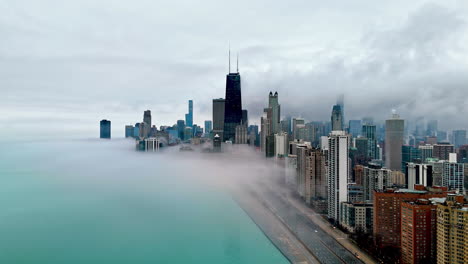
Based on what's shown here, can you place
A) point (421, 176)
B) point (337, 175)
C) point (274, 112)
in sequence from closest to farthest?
point (337, 175) → point (421, 176) → point (274, 112)

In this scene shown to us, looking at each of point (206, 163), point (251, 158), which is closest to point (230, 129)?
point (251, 158)

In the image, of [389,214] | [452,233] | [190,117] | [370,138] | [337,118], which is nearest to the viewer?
[452,233]

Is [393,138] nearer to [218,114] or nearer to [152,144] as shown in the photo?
[152,144]

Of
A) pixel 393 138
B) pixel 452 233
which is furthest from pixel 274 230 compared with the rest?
pixel 393 138

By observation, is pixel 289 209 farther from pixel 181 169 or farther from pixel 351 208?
pixel 181 169

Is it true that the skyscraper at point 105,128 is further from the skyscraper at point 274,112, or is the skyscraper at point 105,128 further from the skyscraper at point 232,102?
the skyscraper at point 232,102

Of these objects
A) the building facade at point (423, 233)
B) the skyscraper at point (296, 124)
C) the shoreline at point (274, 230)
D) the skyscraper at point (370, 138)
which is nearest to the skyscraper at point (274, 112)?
the skyscraper at point (296, 124)
